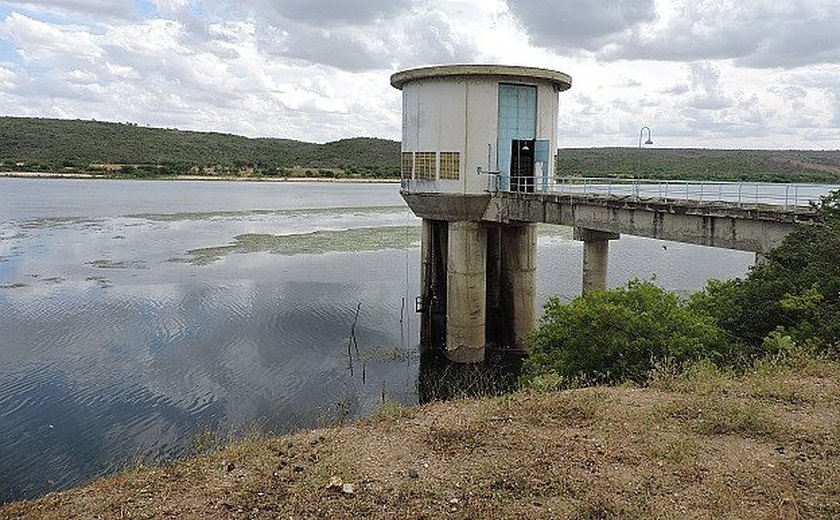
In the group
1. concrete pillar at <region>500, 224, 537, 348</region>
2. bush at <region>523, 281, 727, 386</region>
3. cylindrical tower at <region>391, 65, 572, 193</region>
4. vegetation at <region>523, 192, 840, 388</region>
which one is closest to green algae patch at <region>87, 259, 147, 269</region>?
cylindrical tower at <region>391, 65, 572, 193</region>

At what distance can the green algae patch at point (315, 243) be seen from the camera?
152 feet

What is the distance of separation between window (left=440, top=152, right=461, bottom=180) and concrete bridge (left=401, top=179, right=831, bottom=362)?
2.05 feet

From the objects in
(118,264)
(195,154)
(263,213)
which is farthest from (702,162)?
(195,154)

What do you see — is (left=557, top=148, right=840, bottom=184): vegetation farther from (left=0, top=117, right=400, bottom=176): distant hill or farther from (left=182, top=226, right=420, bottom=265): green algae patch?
(left=0, top=117, right=400, bottom=176): distant hill

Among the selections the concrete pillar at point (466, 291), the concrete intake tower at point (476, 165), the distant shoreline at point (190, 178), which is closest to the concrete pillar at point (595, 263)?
the concrete intake tower at point (476, 165)

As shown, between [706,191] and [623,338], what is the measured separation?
591 cm

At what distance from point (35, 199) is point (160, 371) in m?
73.6

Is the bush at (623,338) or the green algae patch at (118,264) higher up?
the bush at (623,338)

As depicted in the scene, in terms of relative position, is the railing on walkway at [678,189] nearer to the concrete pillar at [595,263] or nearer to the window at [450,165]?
the window at [450,165]

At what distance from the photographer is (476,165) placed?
22.7 m

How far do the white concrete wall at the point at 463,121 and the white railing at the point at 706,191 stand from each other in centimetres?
154

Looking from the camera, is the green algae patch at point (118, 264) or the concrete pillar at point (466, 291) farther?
the green algae patch at point (118, 264)

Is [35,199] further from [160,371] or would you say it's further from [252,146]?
[252,146]

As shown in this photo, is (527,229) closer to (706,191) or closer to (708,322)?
(706,191)
